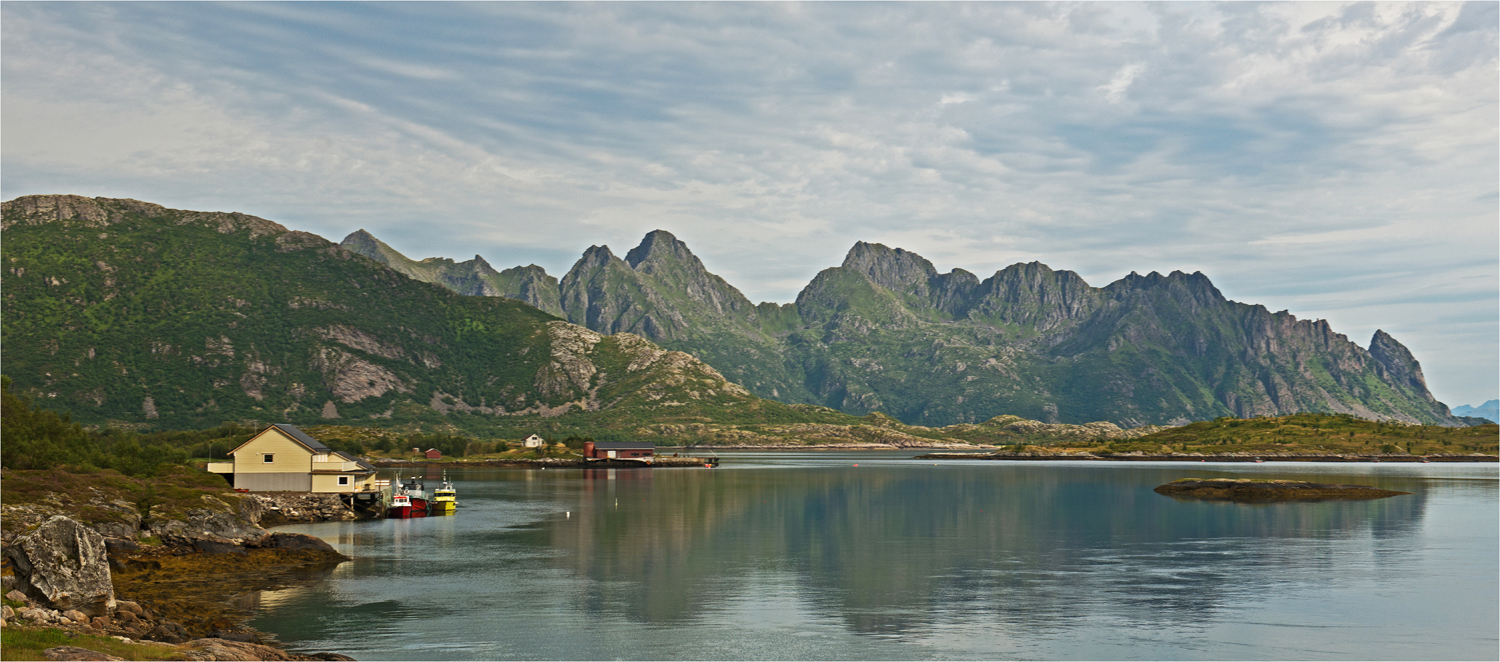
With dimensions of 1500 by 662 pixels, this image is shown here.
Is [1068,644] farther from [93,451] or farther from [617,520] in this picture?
[93,451]

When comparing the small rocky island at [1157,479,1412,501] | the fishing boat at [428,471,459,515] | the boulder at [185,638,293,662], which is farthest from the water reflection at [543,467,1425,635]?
the boulder at [185,638,293,662]

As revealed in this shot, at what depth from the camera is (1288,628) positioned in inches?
1820

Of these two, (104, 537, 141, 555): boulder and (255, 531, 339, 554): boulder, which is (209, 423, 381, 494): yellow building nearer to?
(255, 531, 339, 554): boulder

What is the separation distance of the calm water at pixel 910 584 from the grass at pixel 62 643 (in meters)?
9.56

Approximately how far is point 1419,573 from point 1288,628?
26003 millimetres

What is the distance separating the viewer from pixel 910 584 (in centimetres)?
5894

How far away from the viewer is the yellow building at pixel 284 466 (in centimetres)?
10200

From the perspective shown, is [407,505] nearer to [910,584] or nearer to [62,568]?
[62,568]

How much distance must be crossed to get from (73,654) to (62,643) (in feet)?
6.39

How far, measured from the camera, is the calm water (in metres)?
42.7

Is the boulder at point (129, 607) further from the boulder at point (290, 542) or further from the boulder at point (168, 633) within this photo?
the boulder at point (290, 542)

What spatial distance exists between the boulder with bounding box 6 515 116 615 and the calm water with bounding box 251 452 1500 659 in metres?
6.84

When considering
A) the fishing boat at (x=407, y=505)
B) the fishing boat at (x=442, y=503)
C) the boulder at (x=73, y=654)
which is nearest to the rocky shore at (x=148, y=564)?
the boulder at (x=73, y=654)

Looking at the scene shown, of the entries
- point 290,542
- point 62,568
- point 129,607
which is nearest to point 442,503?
point 290,542
